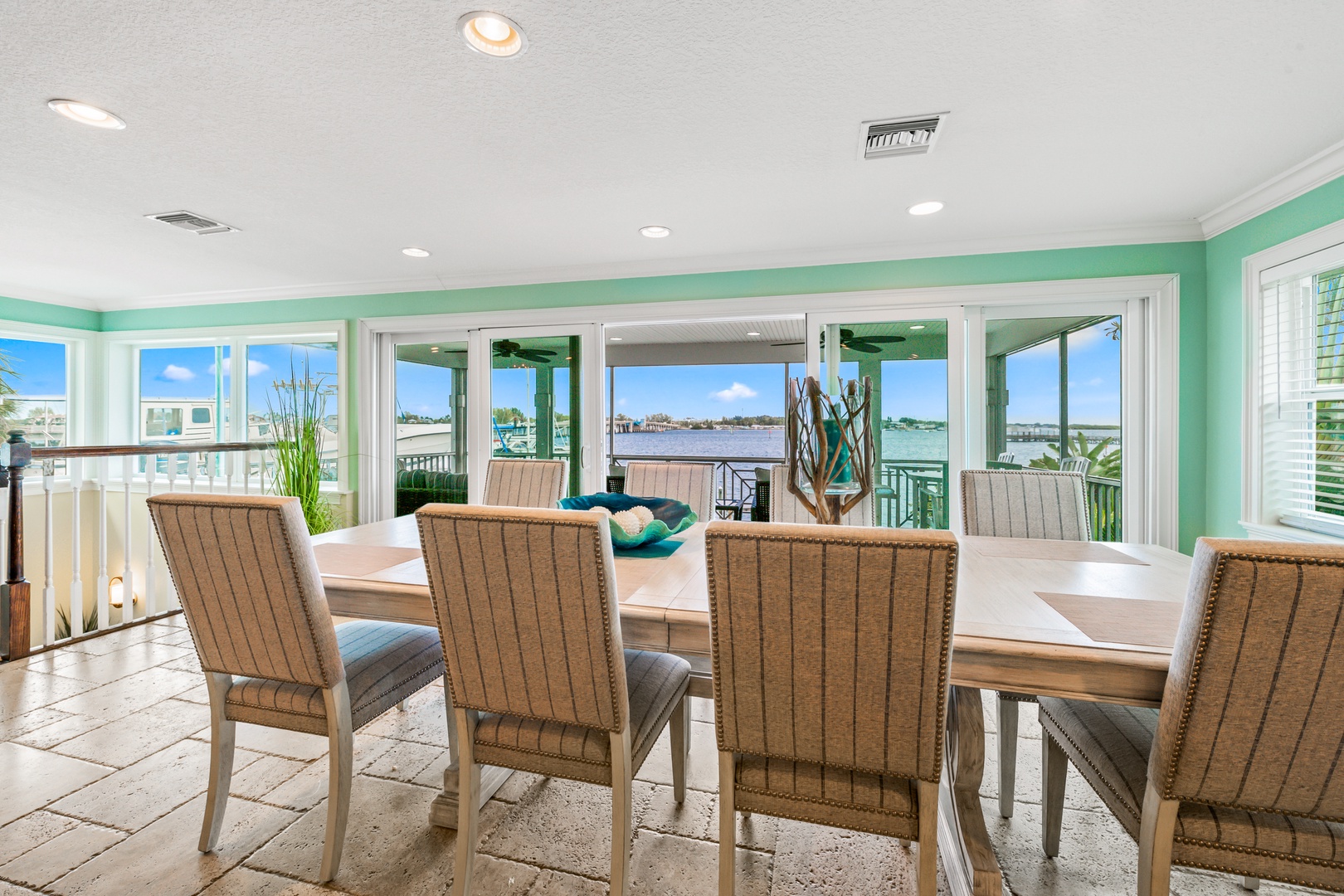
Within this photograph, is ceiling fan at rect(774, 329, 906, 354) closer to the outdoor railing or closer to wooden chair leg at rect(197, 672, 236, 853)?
wooden chair leg at rect(197, 672, 236, 853)

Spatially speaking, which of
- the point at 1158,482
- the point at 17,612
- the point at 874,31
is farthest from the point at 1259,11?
the point at 17,612

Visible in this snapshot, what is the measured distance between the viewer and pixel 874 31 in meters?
1.61

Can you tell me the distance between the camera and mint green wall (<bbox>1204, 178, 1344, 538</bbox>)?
284 cm

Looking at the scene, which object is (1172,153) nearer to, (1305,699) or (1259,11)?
(1259,11)

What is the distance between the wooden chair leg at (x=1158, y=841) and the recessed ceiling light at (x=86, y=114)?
10.8 ft

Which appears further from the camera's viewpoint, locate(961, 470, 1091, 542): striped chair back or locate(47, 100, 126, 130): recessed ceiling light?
locate(961, 470, 1091, 542): striped chair back

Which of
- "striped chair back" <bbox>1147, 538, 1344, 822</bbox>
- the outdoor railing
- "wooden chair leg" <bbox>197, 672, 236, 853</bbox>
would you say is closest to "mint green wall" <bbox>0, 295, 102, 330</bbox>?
the outdoor railing

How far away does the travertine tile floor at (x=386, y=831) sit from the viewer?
1.55 meters

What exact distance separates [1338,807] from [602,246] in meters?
3.48

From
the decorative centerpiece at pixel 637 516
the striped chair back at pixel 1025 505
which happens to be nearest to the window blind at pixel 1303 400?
the striped chair back at pixel 1025 505

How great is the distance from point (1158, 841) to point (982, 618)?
1.47ft

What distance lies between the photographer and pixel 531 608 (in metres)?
1.28

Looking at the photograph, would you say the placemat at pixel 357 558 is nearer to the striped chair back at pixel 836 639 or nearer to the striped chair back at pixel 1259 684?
the striped chair back at pixel 836 639

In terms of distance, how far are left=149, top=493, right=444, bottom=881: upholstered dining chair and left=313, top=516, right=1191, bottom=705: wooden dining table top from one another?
0.16 m
